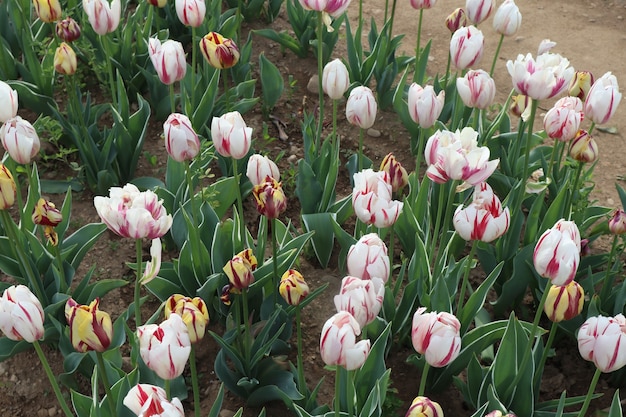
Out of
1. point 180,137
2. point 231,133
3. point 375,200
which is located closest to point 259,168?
point 231,133

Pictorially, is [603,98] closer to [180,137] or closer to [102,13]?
[180,137]

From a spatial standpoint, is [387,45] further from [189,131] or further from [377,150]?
[189,131]

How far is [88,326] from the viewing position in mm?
1626

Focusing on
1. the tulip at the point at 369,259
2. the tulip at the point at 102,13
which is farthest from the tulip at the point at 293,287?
the tulip at the point at 102,13

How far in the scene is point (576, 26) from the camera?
4938 mm

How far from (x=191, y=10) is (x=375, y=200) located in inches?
46.5

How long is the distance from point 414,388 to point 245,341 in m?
0.58

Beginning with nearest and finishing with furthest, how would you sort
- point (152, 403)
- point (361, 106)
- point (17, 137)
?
point (152, 403)
point (17, 137)
point (361, 106)

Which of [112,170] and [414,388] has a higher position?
[112,170]

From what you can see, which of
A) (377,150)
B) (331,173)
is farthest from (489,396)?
(377,150)

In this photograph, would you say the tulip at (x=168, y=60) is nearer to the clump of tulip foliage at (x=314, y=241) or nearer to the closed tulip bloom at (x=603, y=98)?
the clump of tulip foliage at (x=314, y=241)

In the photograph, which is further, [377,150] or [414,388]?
[377,150]

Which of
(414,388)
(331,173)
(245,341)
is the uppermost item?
(331,173)

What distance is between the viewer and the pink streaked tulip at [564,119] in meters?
2.36
